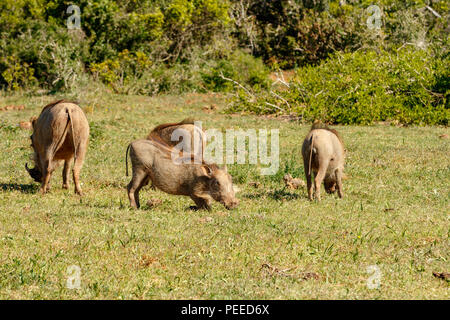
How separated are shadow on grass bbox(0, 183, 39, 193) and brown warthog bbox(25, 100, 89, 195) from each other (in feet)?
0.46

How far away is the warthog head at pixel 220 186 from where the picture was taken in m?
6.39

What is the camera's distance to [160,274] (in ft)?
14.5

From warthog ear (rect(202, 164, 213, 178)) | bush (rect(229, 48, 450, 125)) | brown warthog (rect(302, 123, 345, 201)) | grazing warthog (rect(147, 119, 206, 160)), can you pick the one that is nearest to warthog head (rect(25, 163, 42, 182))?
grazing warthog (rect(147, 119, 206, 160))

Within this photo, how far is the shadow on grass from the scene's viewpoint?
24.3ft

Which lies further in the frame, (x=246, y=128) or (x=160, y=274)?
(x=246, y=128)

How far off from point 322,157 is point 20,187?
341cm

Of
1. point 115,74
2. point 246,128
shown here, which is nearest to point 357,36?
point 115,74

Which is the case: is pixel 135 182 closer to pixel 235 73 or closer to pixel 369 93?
pixel 369 93

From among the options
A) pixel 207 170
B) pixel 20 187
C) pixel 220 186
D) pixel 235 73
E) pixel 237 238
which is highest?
pixel 235 73

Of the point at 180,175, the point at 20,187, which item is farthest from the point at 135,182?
the point at 20,187

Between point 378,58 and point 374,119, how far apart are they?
7.44ft

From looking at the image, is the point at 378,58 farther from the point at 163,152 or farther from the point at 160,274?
the point at 160,274

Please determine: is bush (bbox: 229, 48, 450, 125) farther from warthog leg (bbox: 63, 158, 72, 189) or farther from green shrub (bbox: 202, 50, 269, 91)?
warthog leg (bbox: 63, 158, 72, 189)

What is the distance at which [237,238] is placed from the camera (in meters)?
5.37
